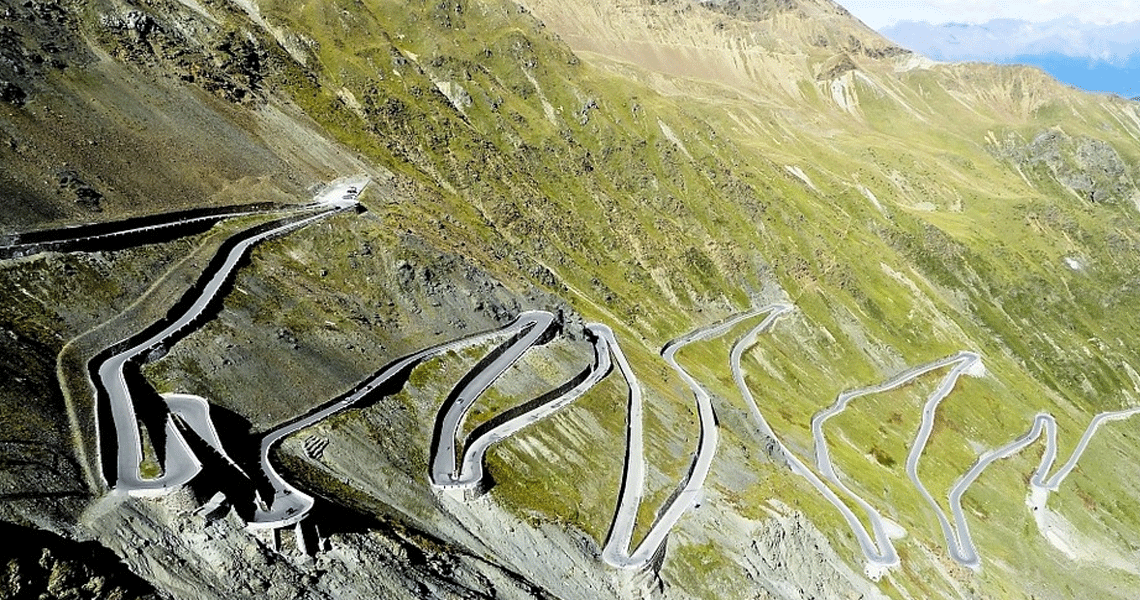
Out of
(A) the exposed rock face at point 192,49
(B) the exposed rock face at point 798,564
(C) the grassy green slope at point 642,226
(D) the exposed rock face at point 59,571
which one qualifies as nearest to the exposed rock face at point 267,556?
(D) the exposed rock face at point 59,571

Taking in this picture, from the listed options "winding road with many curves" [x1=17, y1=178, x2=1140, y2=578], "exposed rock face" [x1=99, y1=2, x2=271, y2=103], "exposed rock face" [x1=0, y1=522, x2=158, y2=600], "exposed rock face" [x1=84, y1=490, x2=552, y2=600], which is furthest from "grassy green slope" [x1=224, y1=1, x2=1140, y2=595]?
"exposed rock face" [x1=0, y1=522, x2=158, y2=600]

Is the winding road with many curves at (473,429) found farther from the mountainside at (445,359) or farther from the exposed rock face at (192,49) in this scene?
the exposed rock face at (192,49)

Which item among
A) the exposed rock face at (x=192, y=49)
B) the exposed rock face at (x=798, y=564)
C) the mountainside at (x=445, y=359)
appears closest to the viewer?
the mountainside at (x=445, y=359)

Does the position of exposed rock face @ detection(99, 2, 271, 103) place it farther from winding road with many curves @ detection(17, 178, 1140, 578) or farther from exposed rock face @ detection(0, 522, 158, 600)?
exposed rock face @ detection(0, 522, 158, 600)

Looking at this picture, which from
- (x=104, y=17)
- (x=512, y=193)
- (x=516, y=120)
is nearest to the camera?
(x=104, y=17)

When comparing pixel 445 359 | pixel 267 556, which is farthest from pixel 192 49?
pixel 267 556

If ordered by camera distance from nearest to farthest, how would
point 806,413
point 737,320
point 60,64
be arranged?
point 60,64 → point 806,413 → point 737,320

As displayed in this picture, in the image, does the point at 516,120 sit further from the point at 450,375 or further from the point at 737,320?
the point at 450,375

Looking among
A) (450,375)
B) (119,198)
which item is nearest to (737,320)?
(450,375)
